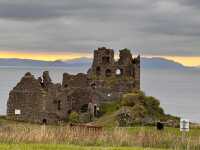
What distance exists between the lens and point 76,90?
3898 inches

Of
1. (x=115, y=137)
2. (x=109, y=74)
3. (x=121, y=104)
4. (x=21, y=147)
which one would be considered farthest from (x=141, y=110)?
(x=21, y=147)

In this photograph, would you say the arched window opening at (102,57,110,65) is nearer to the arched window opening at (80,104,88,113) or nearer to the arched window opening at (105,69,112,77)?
the arched window opening at (105,69,112,77)

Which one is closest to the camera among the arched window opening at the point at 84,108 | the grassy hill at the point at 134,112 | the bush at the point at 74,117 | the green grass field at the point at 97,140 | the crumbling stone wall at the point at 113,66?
the green grass field at the point at 97,140

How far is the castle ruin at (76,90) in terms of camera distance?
91.5 metres

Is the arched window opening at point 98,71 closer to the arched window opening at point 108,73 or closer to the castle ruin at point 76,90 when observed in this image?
the castle ruin at point 76,90

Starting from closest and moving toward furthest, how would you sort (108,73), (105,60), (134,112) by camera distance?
(134,112) < (108,73) < (105,60)

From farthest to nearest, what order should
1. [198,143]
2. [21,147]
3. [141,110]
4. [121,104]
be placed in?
[121,104] → [141,110] → [198,143] → [21,147]

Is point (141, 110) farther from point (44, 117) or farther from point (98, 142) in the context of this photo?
point (98, 142)

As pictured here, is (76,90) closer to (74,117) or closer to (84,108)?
(84,108)

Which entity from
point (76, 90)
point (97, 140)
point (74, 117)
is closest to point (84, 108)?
point (76, 90)

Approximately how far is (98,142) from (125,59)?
2648 inches

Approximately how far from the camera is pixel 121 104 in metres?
90.4

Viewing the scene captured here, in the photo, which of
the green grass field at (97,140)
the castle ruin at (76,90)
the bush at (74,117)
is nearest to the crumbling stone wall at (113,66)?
the castle ruin at (76,90)

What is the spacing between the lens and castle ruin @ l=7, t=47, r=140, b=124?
9150 centimetres
